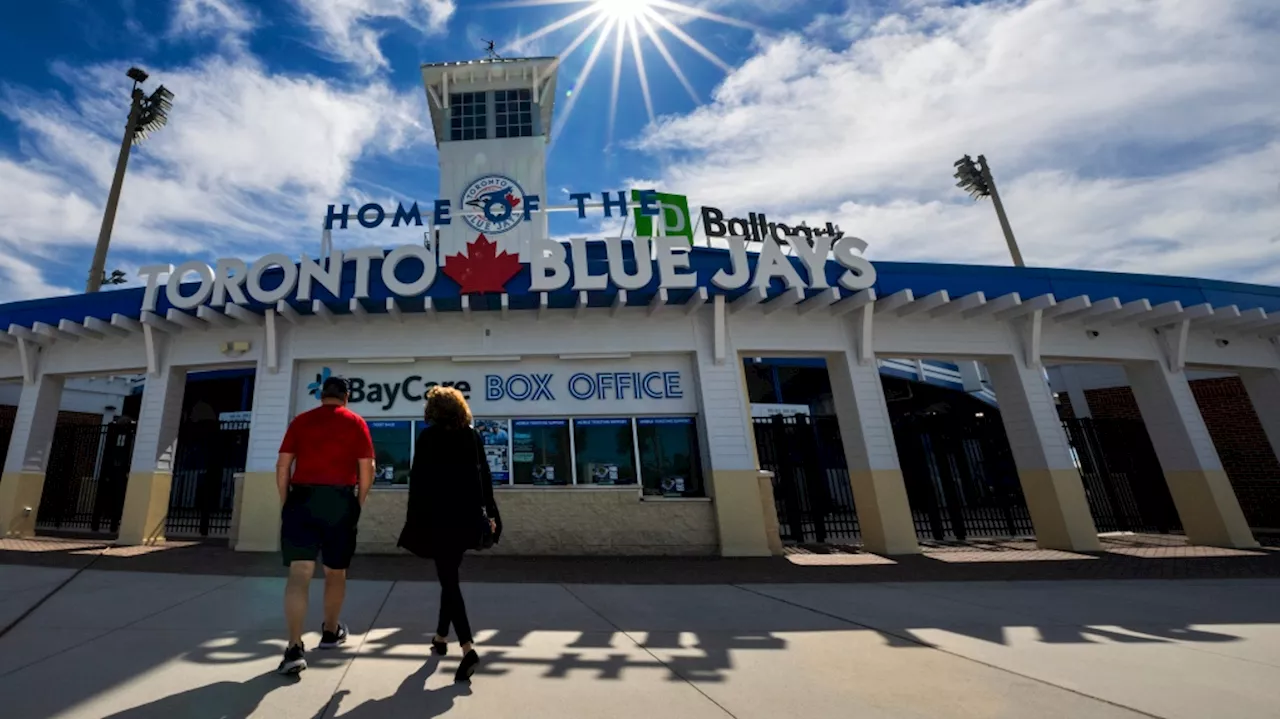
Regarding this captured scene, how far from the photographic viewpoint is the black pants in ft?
9.99

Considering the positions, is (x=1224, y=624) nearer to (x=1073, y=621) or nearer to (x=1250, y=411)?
(x=1073, y=621)

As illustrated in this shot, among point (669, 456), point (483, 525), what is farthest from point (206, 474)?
point (483, 525)

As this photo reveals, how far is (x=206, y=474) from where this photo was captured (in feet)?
35.7

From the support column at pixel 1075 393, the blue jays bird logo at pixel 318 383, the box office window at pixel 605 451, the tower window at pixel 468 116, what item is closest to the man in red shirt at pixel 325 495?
the box office window at pixel 605 451

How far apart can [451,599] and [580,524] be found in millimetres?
5685

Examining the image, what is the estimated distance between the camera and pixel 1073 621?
14.1 ft

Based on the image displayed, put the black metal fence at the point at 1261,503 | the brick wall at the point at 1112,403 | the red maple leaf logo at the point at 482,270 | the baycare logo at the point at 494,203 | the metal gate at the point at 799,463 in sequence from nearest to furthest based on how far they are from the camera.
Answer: the red maple leaf logo at the point at 482,270 → the metal gate at the point at 799,463 → the black metal fence at the point at 1261,503 → the baycare logo at the point at 494,203 → the brick wall at the point at 1112,403

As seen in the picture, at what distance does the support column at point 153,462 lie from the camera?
9219 millimetres

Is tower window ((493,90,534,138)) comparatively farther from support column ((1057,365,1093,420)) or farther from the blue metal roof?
support column ((1057,365,1093,420))

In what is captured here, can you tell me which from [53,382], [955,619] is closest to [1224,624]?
[955,619]

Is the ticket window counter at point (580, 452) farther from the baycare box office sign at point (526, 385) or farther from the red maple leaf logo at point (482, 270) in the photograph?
the red maple leaf logo at point (482, 270)

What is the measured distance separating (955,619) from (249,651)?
17.8 feet

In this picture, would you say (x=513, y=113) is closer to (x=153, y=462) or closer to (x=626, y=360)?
(x=626, y=360)

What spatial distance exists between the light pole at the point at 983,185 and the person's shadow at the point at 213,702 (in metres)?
26.6
